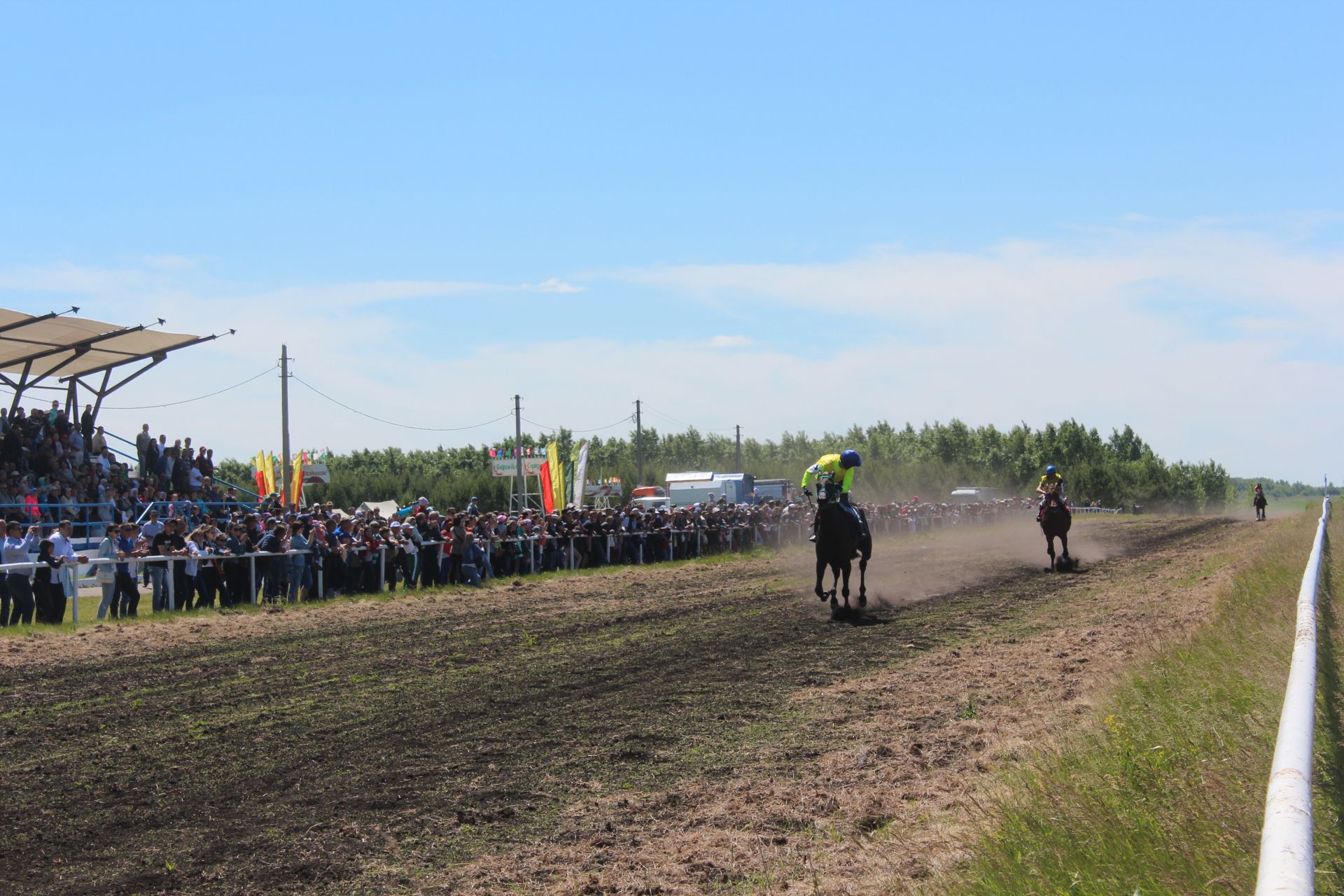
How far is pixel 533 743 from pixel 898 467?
305ft

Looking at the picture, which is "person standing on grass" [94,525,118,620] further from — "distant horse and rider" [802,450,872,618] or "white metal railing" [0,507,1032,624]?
"distant horse and rider" [802,450,872,618]

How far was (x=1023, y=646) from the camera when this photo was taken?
12523 mm

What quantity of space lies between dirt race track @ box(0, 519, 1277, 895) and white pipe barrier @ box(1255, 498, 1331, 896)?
5.41ft

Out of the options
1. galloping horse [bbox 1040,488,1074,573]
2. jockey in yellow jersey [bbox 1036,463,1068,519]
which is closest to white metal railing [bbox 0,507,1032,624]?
galloping horse [bbox 1040,488,1074,573]

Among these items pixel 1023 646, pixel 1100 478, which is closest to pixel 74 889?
pixel 1023 646

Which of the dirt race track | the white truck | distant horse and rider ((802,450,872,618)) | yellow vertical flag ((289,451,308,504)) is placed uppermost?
yellow vertical flag ((289,451,308,504))

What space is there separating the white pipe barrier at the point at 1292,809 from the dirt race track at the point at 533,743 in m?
1.65

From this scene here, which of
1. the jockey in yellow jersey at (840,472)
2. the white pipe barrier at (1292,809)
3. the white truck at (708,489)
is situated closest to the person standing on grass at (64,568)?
the jockey in yellow jersey at (840,472)

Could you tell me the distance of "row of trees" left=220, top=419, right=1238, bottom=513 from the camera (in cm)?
8631

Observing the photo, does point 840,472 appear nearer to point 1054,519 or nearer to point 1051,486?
point 1051,486

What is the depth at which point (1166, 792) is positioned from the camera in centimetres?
538

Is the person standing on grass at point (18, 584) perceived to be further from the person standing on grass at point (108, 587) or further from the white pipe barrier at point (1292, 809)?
the white pipe barrier at point (1292, 809)

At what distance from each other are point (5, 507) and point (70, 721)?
1568 centimetres

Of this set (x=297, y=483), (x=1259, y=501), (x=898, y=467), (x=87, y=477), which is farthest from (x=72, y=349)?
(x=898, y=467)
